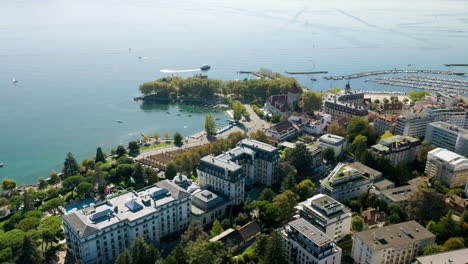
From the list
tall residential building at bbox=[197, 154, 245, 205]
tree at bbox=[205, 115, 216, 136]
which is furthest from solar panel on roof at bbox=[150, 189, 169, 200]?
tree at bbox=[205, 115, 216, 136]

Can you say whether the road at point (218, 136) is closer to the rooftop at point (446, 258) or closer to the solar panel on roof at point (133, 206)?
the solar panel on roof at point (133, 206)

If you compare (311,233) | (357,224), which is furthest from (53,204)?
(357,224)

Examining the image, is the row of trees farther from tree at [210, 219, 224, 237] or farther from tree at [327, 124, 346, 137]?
tree at [210, 219, 224, 237]

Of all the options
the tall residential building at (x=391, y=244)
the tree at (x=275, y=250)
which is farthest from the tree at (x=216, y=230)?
the tall residential building at (x=391, y=244)

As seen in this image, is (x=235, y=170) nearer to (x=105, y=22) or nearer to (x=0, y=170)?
(x=0, y=170)

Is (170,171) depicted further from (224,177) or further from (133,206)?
(133,206)

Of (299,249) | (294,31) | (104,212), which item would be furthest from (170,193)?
(294,31)
